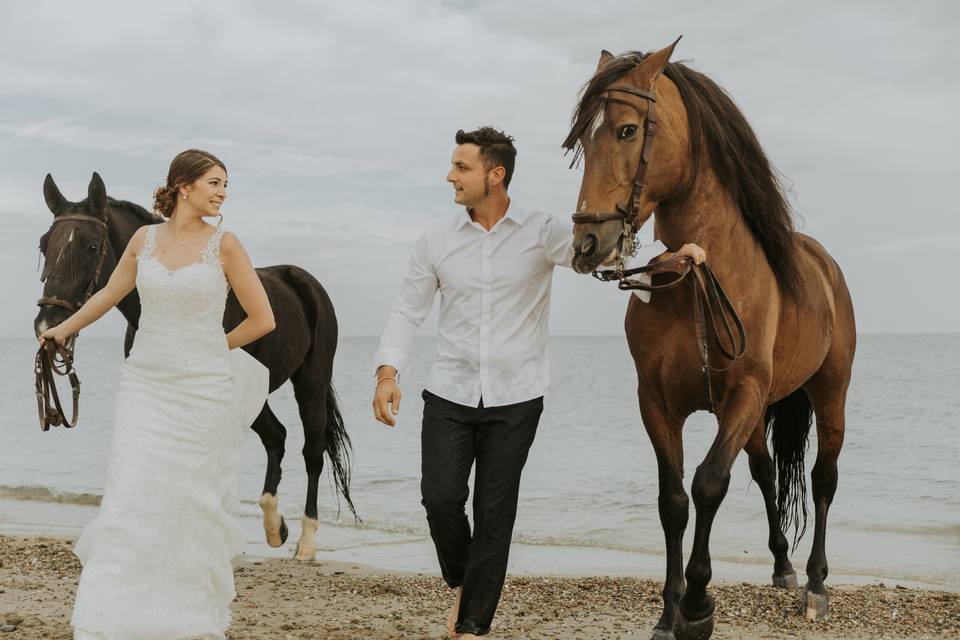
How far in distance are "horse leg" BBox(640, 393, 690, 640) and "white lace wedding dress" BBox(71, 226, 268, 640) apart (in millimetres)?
1800

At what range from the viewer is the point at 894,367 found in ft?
154

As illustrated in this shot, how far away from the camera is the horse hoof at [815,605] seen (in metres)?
5.27

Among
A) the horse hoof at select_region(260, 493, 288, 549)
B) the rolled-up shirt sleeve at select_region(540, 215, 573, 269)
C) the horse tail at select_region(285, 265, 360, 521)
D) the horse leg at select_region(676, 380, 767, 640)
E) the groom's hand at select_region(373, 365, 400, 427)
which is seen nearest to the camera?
the groom's hand at select_region(373, 365, 400, 427)

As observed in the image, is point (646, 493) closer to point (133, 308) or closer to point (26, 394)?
point (133, 308)

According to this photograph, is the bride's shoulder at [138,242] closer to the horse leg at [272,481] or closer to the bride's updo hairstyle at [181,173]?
the bride's updo hairstyle at [181,173]

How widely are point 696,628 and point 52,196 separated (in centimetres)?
433

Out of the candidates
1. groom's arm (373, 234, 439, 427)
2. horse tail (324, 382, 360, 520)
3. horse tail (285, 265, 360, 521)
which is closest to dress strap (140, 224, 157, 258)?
groom's arm (373, 234, 439, 427)

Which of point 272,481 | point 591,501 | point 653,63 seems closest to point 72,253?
point 272,481

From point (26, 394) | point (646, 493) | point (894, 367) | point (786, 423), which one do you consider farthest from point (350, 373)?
point (786, 423)

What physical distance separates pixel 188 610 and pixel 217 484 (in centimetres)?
47

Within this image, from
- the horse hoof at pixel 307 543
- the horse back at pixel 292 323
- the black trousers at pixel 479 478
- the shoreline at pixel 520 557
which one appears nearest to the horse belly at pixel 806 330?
the black trousers at pixel 479 478

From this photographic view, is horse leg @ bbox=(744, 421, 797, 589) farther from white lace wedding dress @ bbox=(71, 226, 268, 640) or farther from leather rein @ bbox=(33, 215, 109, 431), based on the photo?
leather rein @ bbox=(33, 215, 109, 431)

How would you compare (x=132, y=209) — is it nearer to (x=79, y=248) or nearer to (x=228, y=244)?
(x=79, y=248)

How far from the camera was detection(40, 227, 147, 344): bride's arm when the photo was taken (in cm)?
385
